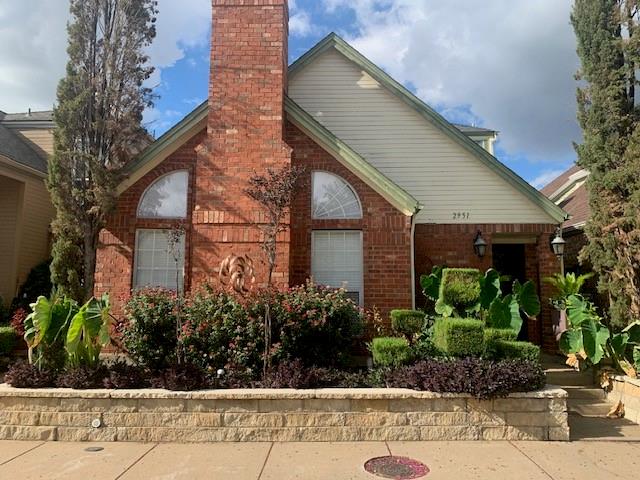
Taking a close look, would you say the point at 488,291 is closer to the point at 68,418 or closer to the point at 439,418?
the point at 439,418

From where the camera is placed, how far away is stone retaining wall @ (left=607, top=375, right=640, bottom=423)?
6665 mm

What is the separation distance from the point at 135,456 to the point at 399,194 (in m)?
5.80

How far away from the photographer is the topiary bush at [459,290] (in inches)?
287

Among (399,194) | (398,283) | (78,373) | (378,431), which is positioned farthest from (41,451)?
(399,194)

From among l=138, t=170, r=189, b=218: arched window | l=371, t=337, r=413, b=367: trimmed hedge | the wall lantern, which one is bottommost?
l=371, t=337, r=413, b=367: trimmed hedge

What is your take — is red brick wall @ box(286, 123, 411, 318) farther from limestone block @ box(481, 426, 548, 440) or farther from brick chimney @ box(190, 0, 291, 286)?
limestone block @ box(481, 426, 548, 440)

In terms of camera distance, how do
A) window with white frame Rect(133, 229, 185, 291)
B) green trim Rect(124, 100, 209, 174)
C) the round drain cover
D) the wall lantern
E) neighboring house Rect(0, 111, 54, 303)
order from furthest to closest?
neighboring house Rect(0, 111, 54, 303) → the wall lantern → green trim Rect(124, 100, 209, 174) → window with white frame Rect(133, 229, 185, 291) → the round drain cover

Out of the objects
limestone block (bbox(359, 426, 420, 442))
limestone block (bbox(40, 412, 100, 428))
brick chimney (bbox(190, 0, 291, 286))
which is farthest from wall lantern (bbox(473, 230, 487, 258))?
limestone block (bbox(40, 412, 100, 428))

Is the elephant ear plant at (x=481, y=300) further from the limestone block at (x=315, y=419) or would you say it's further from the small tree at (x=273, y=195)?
the small tree at (x=273, y=195)

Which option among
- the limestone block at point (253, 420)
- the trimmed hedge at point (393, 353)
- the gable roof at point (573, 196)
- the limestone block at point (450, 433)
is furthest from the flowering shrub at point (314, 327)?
the gable roof at point (573, 196)

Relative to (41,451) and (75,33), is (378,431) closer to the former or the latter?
(41,451)

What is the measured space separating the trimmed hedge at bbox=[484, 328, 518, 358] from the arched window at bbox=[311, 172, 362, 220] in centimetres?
325

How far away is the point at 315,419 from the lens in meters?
5.83

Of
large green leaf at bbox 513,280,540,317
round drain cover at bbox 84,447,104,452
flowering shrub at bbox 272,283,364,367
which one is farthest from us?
large green leaf at bbox 513,280,540,317
